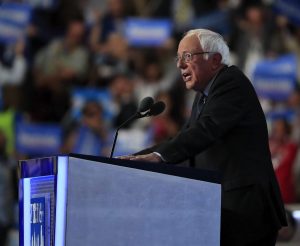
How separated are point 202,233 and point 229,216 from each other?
282mm

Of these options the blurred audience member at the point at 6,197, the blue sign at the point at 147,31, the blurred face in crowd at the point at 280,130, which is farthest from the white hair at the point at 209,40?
the blue sign at the point at 147,31

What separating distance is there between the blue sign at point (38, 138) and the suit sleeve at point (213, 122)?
7647 millimetres

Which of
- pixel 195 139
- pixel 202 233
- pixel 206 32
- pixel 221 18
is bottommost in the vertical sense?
pixel 202 233

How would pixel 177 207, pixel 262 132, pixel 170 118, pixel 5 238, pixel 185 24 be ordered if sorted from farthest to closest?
pixel 185 24 → pixel 170 118 → pixel 5 238 → pixel 262 132 → pixel 177 207

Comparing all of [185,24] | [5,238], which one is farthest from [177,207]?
[185,24]

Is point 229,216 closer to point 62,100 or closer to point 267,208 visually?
point 267,208

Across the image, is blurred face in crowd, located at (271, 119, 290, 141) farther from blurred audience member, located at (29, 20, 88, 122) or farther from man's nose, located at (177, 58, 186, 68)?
man's nose, located at (177, 58, 186, 68)

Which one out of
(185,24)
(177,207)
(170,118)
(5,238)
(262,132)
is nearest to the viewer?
(177,207)

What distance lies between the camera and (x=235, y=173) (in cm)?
515

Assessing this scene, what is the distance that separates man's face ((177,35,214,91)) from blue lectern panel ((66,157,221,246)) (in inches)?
25.3

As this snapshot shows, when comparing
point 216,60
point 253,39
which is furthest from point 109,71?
point 216,60

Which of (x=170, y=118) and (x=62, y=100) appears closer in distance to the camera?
(x=170, y=118)

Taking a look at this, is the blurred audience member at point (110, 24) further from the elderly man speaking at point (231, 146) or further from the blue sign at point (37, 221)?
the blue sign at point (37, 221)

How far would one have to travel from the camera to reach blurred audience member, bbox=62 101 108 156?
1202 centimetres
